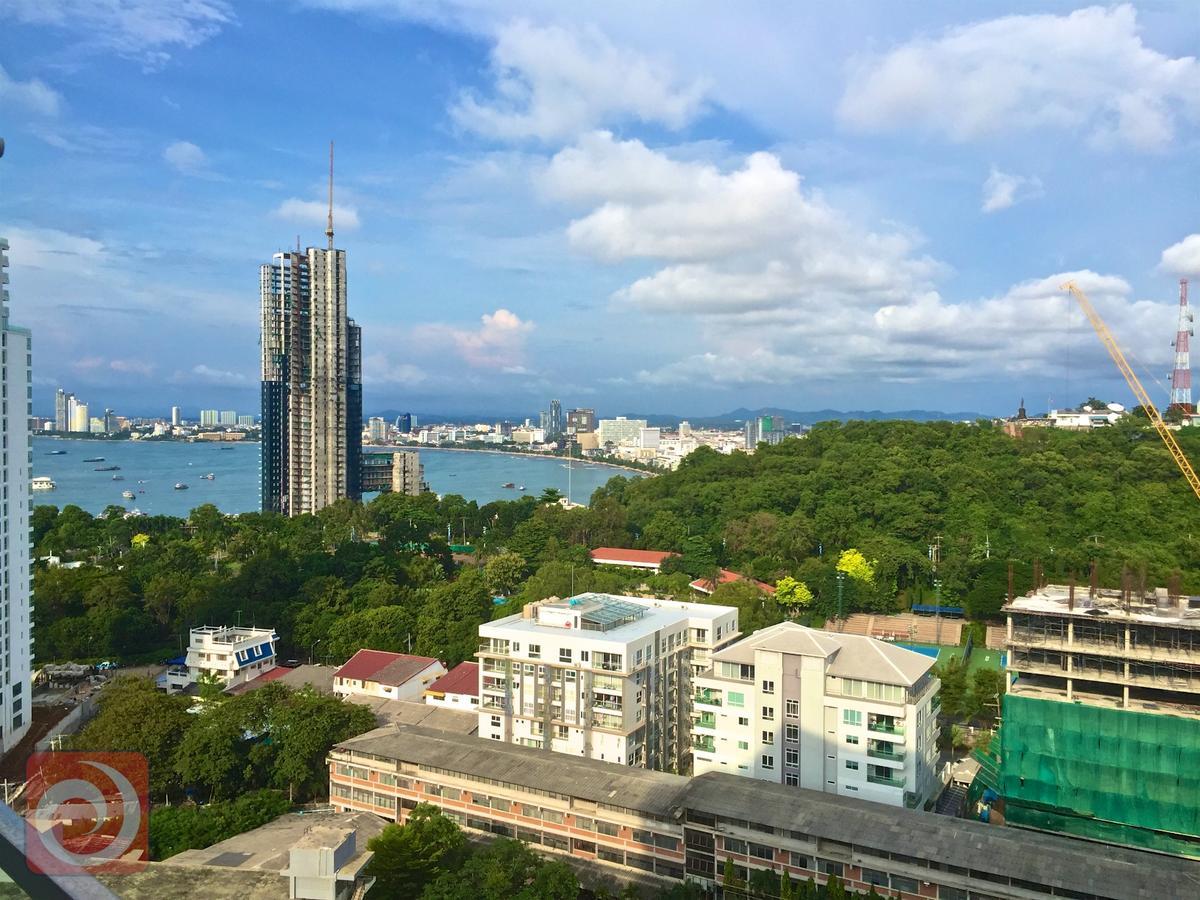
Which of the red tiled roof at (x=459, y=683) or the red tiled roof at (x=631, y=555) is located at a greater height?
the red tiled roof at (x=631, y=555)

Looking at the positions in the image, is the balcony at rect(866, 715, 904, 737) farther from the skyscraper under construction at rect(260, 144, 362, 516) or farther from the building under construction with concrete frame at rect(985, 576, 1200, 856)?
the skyscraper under construction at rect(260, 144, 362, 516)

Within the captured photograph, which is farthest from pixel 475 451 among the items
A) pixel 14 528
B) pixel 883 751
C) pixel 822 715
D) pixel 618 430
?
pixel 883 751

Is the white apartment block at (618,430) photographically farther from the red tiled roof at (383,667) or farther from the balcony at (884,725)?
the balcony at (884,725)

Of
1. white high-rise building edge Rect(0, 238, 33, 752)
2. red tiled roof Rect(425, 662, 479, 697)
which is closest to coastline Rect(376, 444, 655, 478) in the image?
red tiled roof Rect(425, 662, 479, 697)

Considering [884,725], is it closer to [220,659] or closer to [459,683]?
[459,683]

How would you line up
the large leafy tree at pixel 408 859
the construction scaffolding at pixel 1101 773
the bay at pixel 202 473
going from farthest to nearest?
the bay at pixel 202 473 < the construction scaffolding at pixel 1101 773 < the large leafy tree at pixel 408 859

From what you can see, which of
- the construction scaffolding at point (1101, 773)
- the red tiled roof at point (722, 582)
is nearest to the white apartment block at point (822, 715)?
the construction scaffolding at point (1101, 773)
